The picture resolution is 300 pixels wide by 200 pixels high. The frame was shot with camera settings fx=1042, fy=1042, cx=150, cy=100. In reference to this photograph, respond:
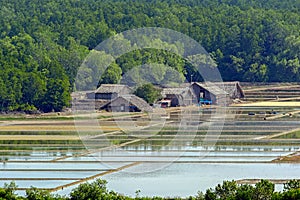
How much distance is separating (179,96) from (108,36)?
25.0 metres

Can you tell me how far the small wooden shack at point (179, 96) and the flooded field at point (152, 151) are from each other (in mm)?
7207

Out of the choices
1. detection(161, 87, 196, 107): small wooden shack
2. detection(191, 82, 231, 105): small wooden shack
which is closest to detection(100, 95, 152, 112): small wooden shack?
detection(161, 87, 196, 107): small wooden shack

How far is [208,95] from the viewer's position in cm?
6819

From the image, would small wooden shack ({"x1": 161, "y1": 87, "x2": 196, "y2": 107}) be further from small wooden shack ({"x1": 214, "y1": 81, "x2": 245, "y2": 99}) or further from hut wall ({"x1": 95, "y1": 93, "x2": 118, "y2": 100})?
small wooden shack ({"x1": 214, "y1": 81, "x2": 245, "y2": 99})

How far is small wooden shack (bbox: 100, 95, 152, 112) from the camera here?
60406 millimetres

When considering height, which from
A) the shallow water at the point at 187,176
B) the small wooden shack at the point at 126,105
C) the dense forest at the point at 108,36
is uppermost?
the dense forest at the point at 108,36

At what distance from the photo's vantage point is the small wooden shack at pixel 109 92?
2464 inches

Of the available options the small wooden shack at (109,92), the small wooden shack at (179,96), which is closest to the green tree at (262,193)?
the small wooden shack at (109,92)

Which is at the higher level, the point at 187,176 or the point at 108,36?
the point at 108,36

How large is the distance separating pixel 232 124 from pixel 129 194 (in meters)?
23.1

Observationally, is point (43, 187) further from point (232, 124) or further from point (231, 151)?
point (232, 124)

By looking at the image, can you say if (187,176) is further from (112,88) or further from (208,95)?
(208,95)

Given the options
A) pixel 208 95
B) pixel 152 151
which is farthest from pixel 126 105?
pixel 152 151

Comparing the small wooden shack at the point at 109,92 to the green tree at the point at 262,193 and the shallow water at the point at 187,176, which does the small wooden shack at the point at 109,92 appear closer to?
the shallow water at the point at 187,176
